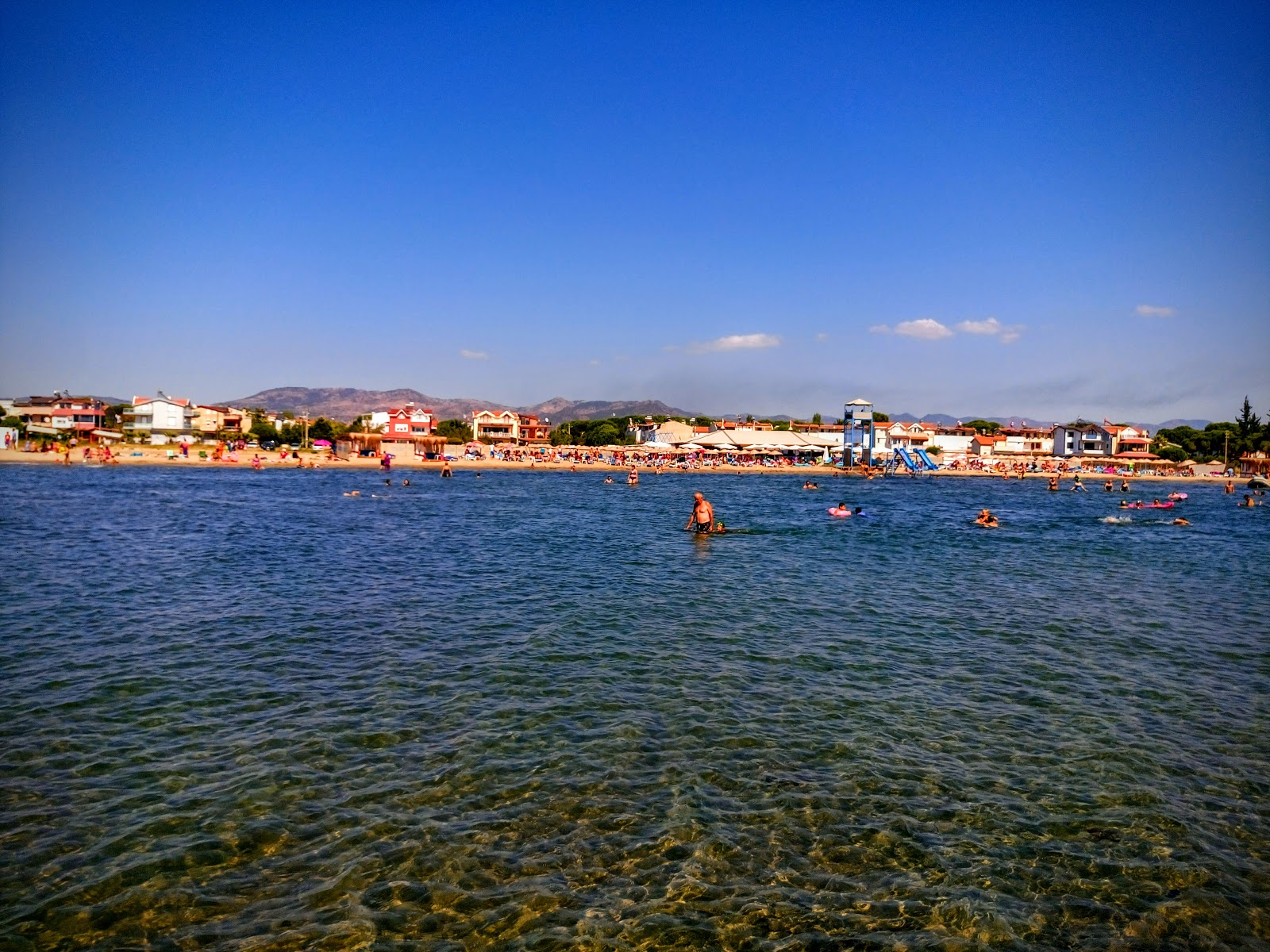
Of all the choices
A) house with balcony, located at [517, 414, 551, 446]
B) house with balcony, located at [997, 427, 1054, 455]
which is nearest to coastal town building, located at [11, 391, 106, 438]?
house with balcony, located at [517, 414, 551, 446]

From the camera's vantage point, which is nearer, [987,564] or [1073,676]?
[1073,676]

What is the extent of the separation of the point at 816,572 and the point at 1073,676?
11.0 m

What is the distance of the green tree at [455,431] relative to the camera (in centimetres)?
13229

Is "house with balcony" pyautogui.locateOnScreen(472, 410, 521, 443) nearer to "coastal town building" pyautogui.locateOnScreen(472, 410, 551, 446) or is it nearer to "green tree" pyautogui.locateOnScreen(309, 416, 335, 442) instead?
"coastal town building" pyautogui.locateOnScreen(472, 410, 551, 446)

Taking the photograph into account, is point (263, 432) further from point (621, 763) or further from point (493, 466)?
point (621, 763)

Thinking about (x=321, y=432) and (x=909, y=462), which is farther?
(x=321, y=432)

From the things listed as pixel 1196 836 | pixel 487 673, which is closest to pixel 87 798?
pixel 487 673

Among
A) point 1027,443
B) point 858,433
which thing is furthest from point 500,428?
point 1027,443

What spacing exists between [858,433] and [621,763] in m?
106

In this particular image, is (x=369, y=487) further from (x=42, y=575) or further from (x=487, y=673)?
(x=487, y=673)

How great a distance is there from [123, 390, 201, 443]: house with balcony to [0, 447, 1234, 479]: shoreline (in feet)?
56.5

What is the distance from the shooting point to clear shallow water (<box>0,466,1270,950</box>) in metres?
6.23

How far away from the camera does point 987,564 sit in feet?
87.7

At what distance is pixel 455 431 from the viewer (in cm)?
13938
